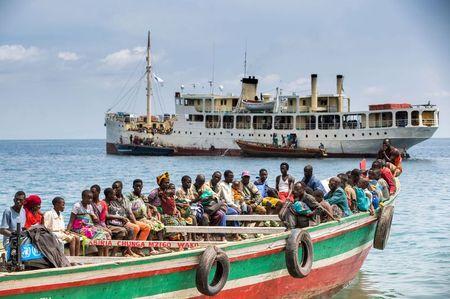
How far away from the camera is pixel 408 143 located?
6631 cm

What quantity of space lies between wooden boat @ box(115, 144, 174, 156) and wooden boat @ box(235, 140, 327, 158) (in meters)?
7.60

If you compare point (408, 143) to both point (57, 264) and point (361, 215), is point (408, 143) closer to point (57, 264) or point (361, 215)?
point (361, 215)

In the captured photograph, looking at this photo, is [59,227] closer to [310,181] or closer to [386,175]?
[310,181]

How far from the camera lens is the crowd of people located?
1029 cm

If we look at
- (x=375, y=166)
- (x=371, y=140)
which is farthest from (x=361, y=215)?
(x=371, y=140)

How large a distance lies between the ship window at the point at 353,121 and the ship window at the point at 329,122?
55 cm

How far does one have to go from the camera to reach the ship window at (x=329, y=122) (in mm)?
68312

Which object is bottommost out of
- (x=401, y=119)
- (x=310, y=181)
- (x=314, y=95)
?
(x=310, y=181)

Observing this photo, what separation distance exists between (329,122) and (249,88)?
9.50 meters

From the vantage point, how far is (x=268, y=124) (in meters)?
71.5

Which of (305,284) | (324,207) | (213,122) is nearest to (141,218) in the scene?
(305,284)

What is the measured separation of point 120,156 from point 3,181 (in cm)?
3394

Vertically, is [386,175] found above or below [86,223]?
above

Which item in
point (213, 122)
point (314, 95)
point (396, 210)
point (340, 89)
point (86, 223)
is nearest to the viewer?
point (86, 223)
